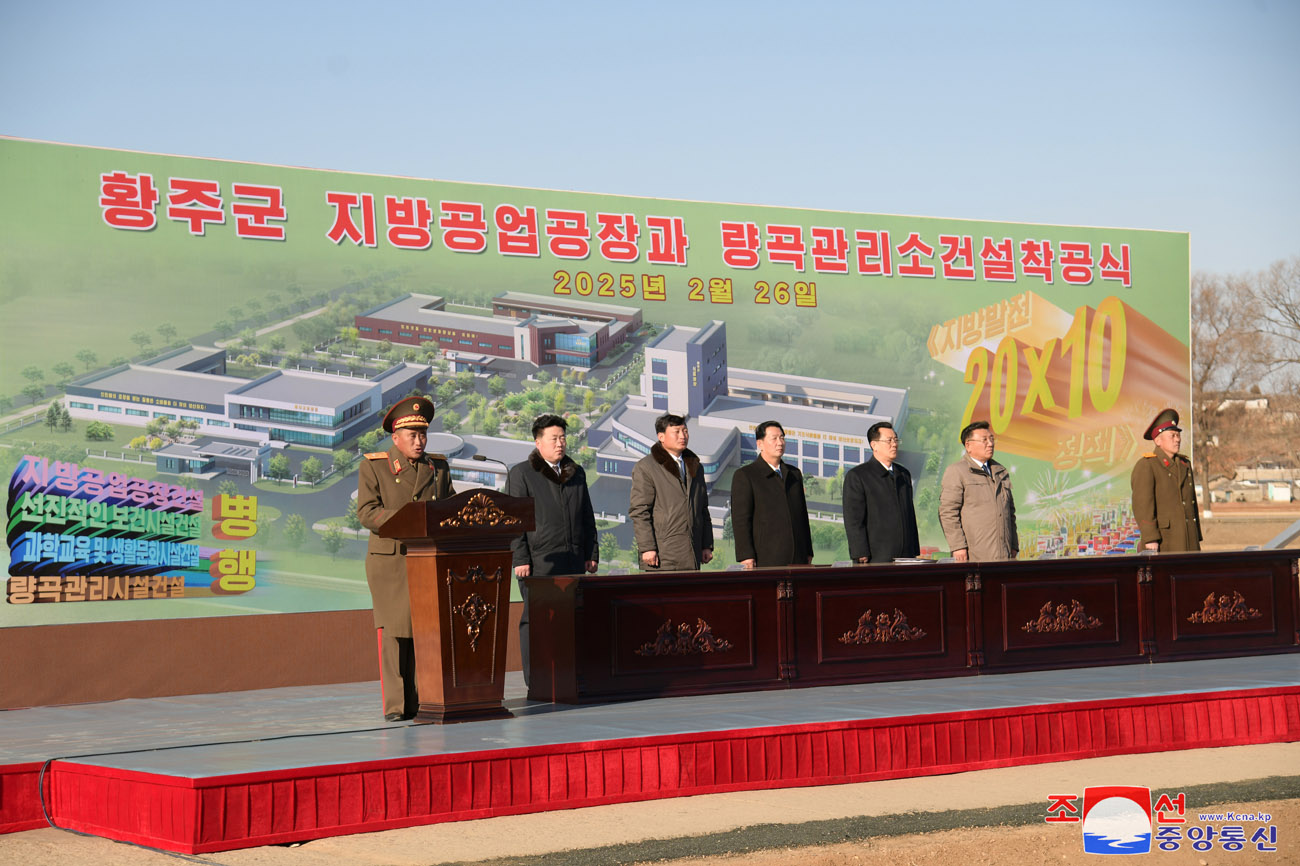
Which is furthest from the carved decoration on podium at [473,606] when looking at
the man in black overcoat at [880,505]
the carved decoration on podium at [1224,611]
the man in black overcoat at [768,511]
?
the carved decoration on podium at [1224,611]

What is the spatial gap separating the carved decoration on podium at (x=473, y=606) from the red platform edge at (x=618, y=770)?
860 mm

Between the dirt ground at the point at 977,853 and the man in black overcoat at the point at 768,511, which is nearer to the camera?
the dirt ground at the point at 977,853

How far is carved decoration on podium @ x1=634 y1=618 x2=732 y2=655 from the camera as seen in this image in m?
6.43

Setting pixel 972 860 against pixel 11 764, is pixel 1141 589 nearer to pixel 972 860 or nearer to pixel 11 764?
pixel 972 860

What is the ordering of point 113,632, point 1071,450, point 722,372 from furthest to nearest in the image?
point 1071,450 < point 722,372 < point 113,632

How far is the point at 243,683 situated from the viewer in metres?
7.93

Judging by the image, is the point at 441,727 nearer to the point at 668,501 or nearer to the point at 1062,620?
the point at 668,501

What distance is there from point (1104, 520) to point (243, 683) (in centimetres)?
615

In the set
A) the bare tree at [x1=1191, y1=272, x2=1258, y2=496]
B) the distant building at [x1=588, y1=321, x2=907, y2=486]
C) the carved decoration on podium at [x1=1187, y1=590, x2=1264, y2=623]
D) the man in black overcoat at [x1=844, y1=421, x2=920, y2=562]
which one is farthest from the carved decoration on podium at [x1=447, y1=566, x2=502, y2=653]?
the bare tree at [x1=1191, y1=272, x2=1258, y2=496]

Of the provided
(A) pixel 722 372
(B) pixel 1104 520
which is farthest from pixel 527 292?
(B) pixel 1104 520

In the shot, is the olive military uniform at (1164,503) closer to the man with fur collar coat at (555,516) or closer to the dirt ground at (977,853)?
the man with fur collar coat at (555,516)

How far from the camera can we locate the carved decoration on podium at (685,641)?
253 inches

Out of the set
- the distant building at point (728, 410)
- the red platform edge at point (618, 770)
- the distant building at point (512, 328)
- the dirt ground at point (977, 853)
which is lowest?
the dirt ground at point (977, 853)

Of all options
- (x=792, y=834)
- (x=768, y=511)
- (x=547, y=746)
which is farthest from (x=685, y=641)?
(x=792, y=834)
